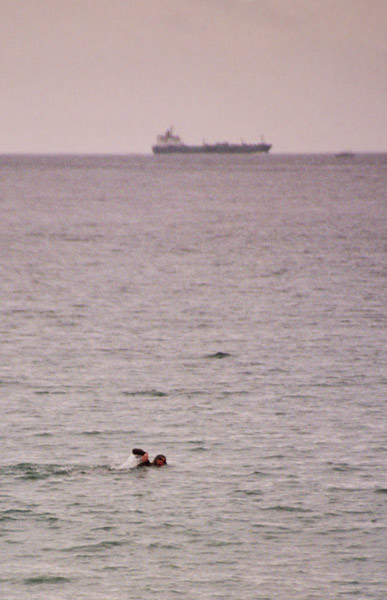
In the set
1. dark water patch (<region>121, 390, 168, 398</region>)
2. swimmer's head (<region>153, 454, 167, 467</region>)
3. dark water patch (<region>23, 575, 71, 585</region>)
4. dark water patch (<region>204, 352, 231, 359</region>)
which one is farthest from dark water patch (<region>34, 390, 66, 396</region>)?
dark water patch (<region>23, 575, 71, 585</region>)

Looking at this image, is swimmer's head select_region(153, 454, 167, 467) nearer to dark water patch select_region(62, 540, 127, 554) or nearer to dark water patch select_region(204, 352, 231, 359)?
dark water patch select_region(62, 540, 127, 554)

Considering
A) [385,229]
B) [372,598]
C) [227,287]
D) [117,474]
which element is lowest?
[372,598]

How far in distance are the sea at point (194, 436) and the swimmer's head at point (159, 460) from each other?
1.31ft

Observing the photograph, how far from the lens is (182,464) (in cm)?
3588

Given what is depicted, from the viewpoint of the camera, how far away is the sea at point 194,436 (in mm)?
27812

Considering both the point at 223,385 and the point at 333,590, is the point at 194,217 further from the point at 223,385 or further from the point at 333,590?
the point at 333,590

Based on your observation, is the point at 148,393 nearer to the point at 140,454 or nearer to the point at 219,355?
the point at 219,355

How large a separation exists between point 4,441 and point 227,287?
4528cm

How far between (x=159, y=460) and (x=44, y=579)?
337 inches

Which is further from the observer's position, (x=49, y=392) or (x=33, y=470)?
(x=49, y=392)

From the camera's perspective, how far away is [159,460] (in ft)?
115

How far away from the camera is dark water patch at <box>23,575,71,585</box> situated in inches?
1062

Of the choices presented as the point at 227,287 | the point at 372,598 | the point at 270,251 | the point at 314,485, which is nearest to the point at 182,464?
the point at 314,485

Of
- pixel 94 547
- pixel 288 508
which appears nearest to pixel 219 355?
pixel 288 508
